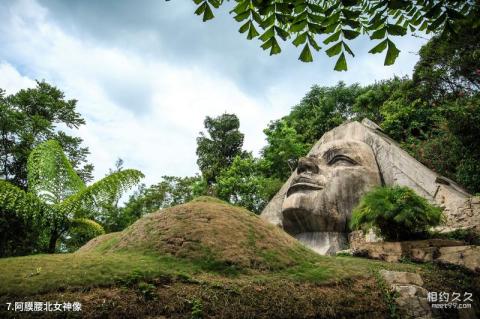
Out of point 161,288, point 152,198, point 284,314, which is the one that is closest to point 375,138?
point 284,314

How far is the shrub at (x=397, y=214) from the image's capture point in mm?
6688

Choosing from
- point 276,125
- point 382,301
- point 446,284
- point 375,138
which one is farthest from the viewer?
point 276,125

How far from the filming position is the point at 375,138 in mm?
11141

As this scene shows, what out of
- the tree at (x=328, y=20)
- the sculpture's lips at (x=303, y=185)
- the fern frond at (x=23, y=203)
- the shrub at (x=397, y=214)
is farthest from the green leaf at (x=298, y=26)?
the sculpture's lips at (x=303, y=185)

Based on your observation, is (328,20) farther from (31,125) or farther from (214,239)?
(31,125)

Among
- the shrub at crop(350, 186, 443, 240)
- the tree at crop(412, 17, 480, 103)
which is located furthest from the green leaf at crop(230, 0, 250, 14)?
the tree at crop(412, 17, 480, 103)

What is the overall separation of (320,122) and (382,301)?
1551 cm

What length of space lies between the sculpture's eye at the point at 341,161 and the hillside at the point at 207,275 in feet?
14.8

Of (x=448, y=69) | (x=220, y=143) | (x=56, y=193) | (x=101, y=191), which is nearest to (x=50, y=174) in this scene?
(x=56, y=193)

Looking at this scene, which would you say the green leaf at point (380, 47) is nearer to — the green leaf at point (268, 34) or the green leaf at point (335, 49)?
the green leaf at point (335, 49)

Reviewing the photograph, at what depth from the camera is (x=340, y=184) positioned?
381 inches

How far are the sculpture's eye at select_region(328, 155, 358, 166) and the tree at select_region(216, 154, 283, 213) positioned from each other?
19.8ft

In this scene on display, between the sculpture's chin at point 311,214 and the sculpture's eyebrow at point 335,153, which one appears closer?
the sculpture's chin at point 311,214

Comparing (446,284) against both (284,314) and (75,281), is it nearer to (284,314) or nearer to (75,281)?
(284,314)
